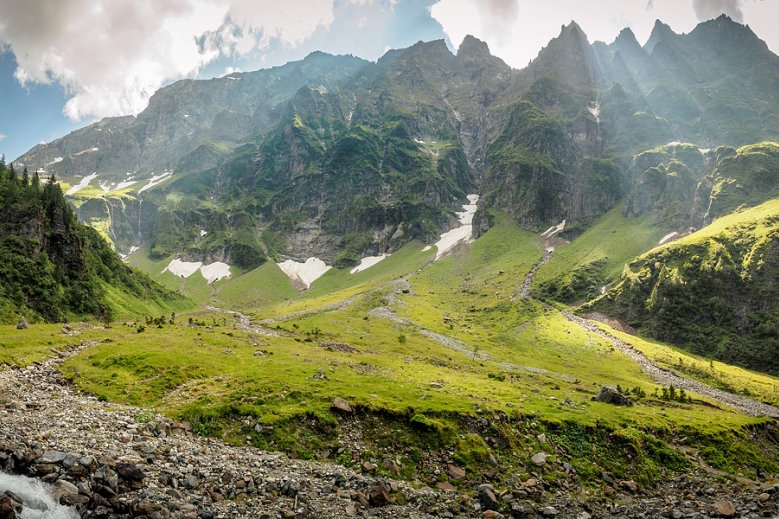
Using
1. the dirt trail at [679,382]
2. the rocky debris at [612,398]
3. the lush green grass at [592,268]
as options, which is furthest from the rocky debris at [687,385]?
the lush green grass at [592,268]

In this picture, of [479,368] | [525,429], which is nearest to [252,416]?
[525,429]

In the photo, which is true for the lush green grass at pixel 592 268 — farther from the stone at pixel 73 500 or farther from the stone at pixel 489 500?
the stone at pixel 73 500

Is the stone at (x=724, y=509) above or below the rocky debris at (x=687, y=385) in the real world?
above

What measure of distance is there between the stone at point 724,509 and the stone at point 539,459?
982 cm

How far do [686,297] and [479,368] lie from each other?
99.3 m

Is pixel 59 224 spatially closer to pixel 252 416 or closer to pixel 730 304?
pixel 252 416

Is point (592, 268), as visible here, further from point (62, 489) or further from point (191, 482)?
point (62, 489)

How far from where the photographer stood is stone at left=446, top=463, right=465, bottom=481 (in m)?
25.1

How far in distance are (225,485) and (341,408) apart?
35.2 ft

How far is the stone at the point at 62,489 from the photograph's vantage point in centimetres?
1690

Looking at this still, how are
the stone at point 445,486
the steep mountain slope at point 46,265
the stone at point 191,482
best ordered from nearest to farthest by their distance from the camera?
the stone at point 191,482, the stone at point 445,486, the steep mountain slope at point 46,265

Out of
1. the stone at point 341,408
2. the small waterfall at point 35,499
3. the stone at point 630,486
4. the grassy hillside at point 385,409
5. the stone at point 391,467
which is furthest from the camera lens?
the stone at point 341,408

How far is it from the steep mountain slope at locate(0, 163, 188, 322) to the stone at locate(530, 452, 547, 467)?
280 ft

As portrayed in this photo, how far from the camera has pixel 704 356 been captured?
115 meters
